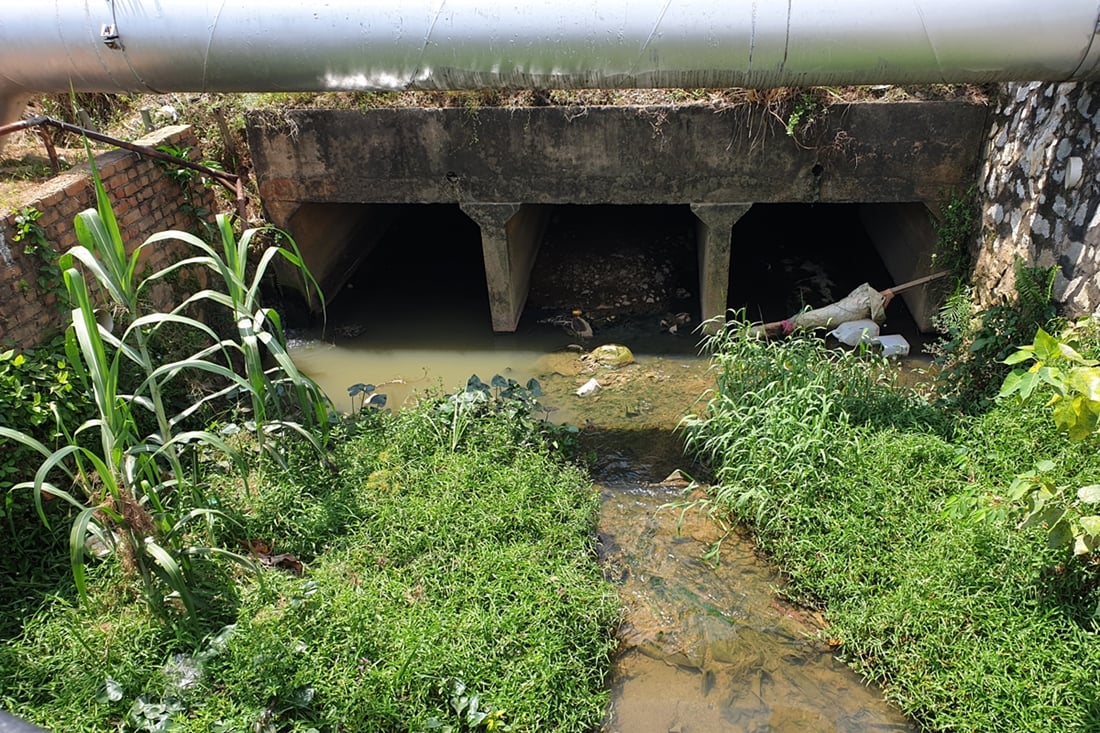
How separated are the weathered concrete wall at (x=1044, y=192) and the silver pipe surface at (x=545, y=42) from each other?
0.58 metres

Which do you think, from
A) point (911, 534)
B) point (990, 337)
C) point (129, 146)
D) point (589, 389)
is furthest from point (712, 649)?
point (129, 146)

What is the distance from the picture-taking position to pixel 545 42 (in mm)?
3607

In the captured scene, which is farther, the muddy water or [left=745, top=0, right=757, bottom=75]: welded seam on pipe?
[left=745, top=0, right=757, bottom=75]: welded seam on pipe

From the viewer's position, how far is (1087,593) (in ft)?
9.76

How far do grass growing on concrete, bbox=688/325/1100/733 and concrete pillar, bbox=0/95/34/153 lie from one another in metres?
4.47

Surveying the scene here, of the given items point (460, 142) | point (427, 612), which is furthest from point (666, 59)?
point (427, 612)

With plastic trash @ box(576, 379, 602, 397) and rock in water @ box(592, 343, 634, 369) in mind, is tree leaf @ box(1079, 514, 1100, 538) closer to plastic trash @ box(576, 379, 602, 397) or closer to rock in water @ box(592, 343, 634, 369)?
plastic trash @ box(576, 379, 602, 397)

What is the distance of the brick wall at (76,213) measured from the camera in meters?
3.64

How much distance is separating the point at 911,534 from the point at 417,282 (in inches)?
204

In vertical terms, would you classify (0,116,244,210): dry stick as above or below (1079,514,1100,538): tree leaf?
above

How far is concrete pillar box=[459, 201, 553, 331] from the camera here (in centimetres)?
566

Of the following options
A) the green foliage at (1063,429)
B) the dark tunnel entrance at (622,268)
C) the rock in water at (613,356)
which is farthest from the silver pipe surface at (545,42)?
the dark tunnel entrance at (622,268)

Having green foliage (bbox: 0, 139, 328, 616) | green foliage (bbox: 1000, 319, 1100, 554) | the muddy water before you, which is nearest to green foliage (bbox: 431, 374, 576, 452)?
the muddy water

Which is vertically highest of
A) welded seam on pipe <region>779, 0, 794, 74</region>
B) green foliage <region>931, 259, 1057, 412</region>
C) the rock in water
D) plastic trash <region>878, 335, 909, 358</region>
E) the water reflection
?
welded seam on pipe <region>779, 0, 794, 74</region>
